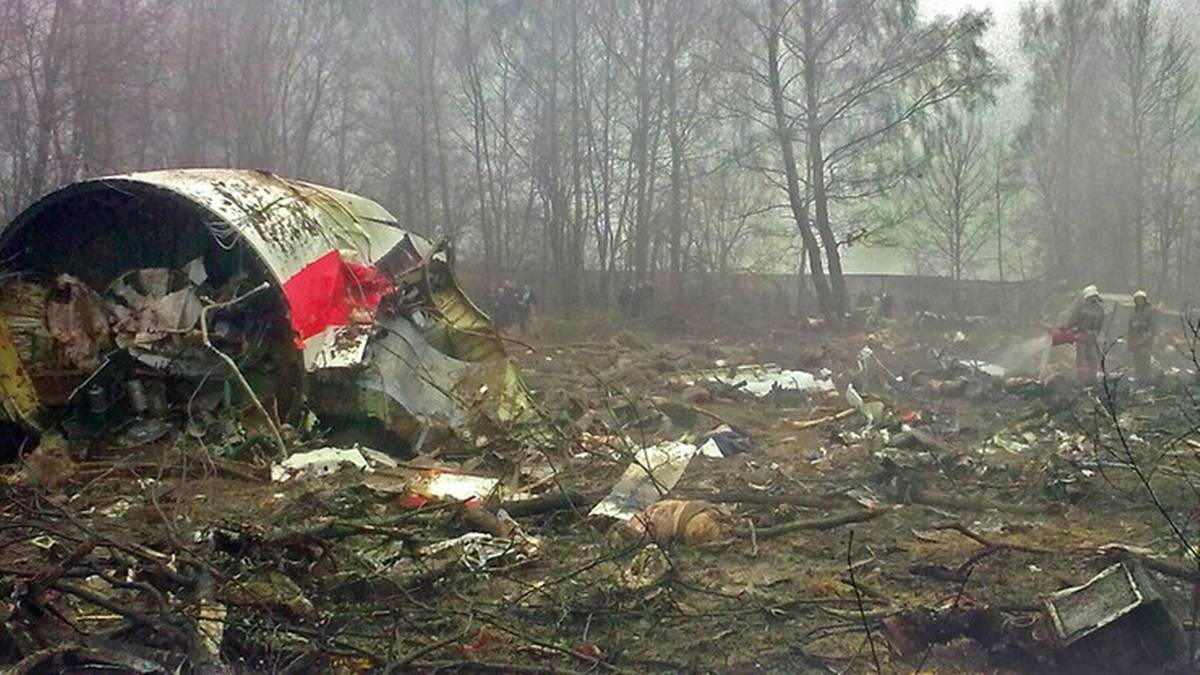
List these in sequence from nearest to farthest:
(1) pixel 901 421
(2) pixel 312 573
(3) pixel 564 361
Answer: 1. (2) pixel 312 573
2. (1) pixel 901 421
3. (3) pixel 564 361

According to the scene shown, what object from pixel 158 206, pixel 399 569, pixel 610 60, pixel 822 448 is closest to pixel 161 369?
pixel 158 206

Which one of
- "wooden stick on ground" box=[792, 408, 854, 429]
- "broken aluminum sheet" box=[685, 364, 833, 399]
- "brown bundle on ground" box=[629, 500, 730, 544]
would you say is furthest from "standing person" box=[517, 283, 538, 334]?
"brown bundle on ground" box=[629, 500, 730, 544]

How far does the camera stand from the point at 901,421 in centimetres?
913

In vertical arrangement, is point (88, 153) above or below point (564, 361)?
above

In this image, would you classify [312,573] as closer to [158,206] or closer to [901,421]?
[158,206]

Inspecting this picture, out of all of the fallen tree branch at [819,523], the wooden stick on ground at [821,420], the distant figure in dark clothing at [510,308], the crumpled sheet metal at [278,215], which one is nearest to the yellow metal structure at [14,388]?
the crumpled sheet metal at [278,215]

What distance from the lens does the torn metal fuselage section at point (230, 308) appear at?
25.1 ft

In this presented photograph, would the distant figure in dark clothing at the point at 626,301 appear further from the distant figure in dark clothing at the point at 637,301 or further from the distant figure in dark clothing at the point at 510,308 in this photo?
the distant figure in dark clothing at the point at 510,308

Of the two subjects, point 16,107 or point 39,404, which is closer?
point 39,404

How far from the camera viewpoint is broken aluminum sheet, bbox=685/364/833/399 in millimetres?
12039

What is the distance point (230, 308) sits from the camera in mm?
7855

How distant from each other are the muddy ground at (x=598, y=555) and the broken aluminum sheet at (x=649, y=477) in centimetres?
14

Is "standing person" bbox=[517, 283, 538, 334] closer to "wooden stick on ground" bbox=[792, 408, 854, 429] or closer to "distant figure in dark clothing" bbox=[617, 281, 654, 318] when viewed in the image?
"distant figure in dark clothing" bbox=[617, 281, 654, 318]

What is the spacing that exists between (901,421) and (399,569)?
19.7 ft
